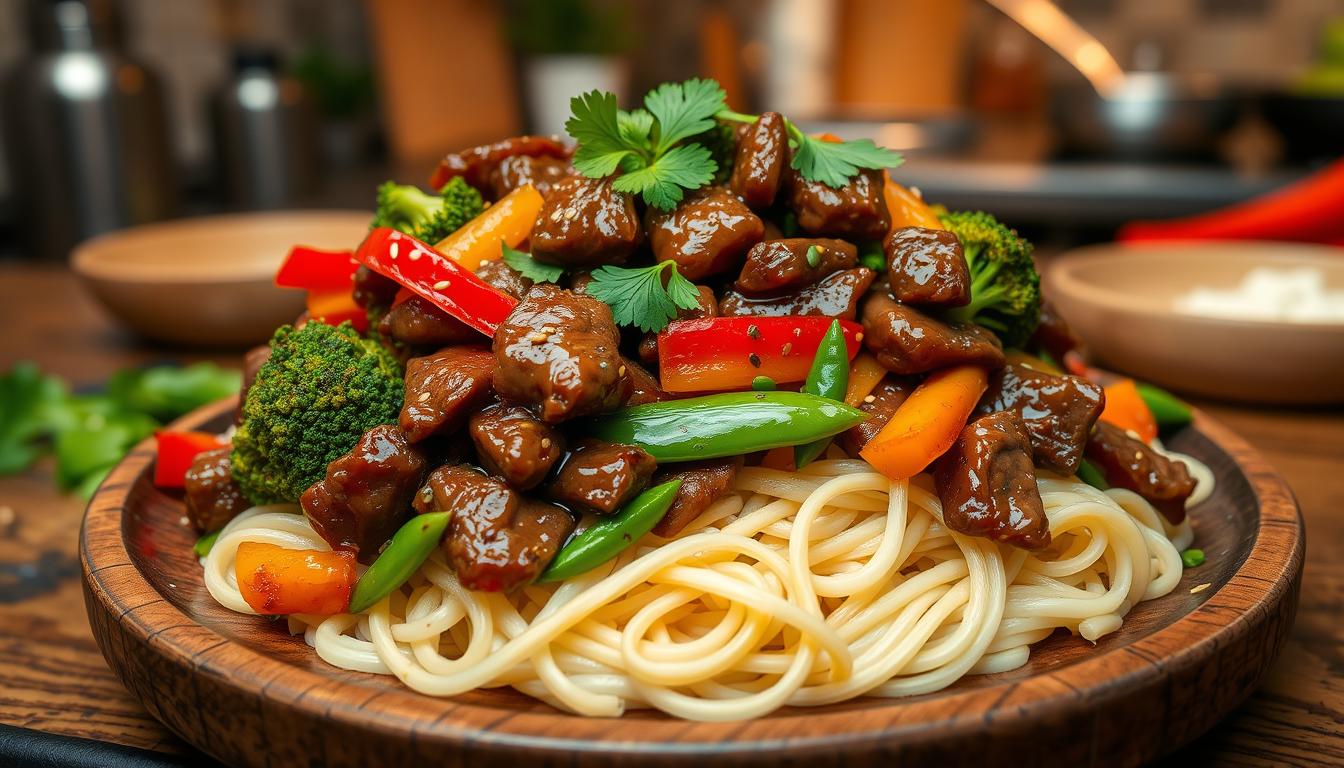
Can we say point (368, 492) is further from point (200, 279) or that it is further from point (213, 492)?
point (200, 279)

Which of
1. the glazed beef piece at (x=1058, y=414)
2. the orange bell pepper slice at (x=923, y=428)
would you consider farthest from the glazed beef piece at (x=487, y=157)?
the glazed beef piece at (x=1058, y=414)

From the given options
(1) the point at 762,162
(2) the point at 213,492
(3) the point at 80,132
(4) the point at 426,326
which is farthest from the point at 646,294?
(3) the point at 80,132

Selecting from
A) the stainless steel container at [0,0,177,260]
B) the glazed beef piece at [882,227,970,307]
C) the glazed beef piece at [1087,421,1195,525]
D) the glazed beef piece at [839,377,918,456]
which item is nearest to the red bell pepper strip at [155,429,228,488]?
the glazed beef piece at [839,377,918,456]

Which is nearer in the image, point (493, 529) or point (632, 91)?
point (493, 529)

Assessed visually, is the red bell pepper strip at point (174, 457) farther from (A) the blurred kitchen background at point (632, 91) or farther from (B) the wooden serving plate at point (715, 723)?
(A) the blurred kitchen background at point (632, 91)

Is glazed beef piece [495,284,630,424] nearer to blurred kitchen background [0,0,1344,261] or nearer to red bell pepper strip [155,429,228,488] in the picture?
red bell pepper strip [155,429,228,488]

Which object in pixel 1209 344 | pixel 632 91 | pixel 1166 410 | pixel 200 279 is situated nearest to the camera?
pixel 1166 410
